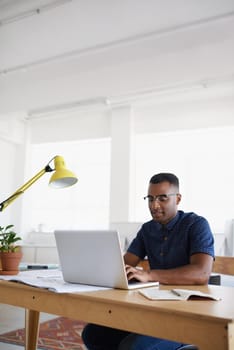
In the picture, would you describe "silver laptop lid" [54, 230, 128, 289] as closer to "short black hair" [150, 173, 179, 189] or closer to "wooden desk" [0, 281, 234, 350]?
"wooden desk" [0, 281, 234, 350]

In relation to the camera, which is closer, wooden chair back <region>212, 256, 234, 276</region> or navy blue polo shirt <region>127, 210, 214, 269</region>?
navy blue polo shirt <region>127, 210, 214, 269</region>

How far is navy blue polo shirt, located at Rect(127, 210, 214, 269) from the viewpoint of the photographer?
1.66m

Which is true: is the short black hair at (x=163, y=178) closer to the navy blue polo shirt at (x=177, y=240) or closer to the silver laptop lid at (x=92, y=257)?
the navy blue polo shirt at (x=177, y=240)

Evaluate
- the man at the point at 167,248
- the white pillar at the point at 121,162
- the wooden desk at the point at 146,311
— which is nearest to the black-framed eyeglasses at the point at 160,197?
the man at the point at 167,248

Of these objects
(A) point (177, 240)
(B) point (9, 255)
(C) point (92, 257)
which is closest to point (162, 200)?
(A) point (177, 240)

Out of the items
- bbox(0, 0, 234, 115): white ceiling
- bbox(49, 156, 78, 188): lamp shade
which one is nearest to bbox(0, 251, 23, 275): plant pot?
bbox(49, 156, 78, 188): lamp shade

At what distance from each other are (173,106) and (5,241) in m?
5.22

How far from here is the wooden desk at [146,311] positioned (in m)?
0.88

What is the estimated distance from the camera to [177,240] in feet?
5.74

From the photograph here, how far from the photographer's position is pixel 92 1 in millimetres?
3520

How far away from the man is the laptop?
5.7 inches

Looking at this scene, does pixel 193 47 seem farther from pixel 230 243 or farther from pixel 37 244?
pixel 37 244

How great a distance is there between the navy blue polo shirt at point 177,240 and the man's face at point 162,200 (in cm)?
5

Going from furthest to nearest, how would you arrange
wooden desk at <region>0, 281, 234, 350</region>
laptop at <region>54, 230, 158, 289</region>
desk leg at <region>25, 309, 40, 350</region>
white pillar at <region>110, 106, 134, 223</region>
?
white pillar at <region>110, 106, 134, 223</region>, desk leg at <region>25, 309, 40, 350</region>, laptop at <region>54, 230, 158, 289</region>, wooden desk at <region>0, 281, 234, 350</region>
